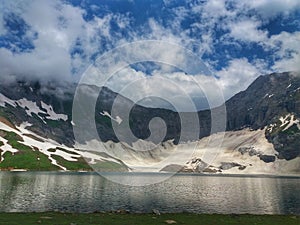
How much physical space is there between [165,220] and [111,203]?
27.8m

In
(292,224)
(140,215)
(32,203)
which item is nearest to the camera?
(292,224)

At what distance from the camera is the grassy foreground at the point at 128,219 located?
4028cm

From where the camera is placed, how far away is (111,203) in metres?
69.8

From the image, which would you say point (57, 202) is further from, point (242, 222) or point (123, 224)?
point (242, 222)

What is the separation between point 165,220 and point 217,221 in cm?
699

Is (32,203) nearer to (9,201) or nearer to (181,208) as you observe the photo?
(9,201)

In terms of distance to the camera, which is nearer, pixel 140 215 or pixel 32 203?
pixel 140 215

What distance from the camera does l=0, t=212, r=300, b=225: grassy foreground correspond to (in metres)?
40.3

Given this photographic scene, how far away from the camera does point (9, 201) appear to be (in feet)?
212

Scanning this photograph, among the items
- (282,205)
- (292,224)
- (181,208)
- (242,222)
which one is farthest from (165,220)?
(282,205)

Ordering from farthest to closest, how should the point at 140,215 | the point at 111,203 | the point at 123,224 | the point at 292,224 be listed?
the point at 111,203 < the point at 140,215 < the point at 292,224 < the point at 123,224

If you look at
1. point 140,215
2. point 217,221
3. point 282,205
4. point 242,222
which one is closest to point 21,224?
point 140,215

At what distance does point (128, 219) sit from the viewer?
1772 inches

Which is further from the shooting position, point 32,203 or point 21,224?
point 32,203
